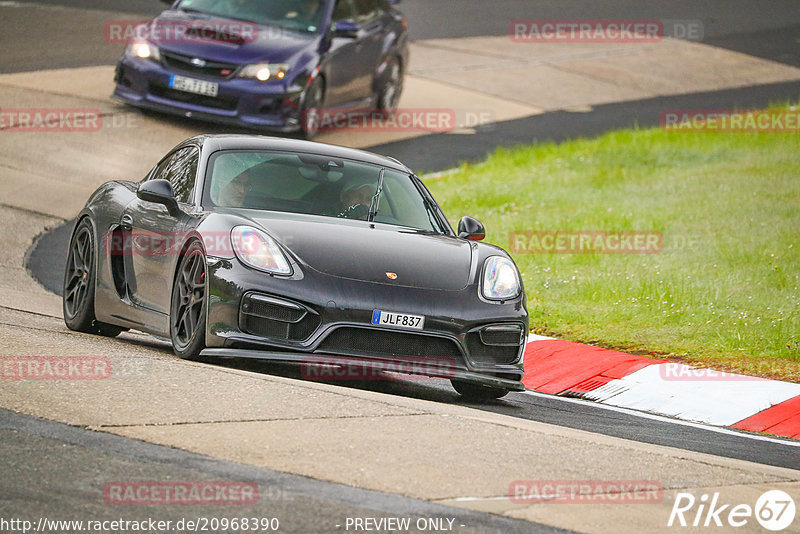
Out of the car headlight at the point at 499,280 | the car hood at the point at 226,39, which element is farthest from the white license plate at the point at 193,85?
the car headlight at the point at 499,280

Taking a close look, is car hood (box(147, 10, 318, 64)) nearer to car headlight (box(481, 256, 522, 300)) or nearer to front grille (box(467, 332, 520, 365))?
car headlight (box(481, 256, 522, 300))

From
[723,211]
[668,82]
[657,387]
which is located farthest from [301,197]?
[668,82]

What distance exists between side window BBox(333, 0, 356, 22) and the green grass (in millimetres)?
2564

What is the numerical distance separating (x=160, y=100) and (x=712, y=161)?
7.29 m

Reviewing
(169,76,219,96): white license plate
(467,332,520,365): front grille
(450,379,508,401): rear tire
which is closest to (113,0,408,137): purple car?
(169,76,219,96): white license plate

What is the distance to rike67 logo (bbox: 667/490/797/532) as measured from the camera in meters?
5.15

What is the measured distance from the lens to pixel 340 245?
750 centimetres

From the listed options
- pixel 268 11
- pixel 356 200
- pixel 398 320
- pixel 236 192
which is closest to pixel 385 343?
pixel 398 320

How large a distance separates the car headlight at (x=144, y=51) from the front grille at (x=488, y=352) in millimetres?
9237

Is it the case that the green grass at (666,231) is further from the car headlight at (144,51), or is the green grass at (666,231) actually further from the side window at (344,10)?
the car headlight at (144,51)

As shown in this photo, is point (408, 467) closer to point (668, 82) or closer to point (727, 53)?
point (668, 82)

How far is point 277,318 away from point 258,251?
411mm

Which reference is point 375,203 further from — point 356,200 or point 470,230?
point 470,230

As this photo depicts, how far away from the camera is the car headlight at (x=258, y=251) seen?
7.20m
